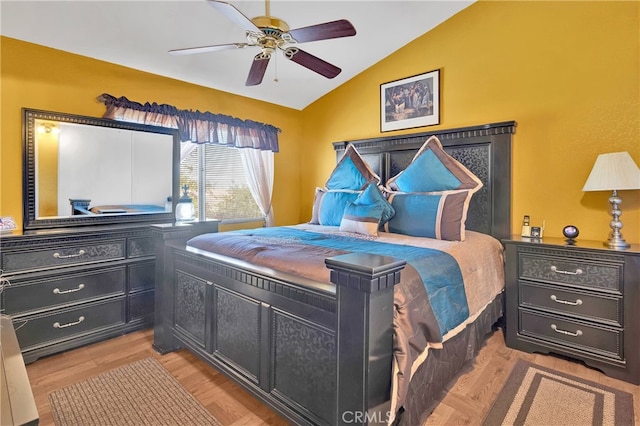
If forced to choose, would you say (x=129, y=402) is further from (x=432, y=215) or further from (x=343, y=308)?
(x=432, y=215)

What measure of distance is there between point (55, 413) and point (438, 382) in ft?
6.99

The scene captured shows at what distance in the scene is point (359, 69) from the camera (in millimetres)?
3930

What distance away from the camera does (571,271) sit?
229 centimetres

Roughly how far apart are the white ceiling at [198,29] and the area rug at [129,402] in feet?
8.53

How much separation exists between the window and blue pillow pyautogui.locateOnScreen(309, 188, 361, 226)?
46.8 inches

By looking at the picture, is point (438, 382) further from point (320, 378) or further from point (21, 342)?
point (21, 342)

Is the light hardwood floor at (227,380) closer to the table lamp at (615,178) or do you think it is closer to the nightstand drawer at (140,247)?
the nightstand drawer at (140,247)

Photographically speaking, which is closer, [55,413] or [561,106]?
[55,413]

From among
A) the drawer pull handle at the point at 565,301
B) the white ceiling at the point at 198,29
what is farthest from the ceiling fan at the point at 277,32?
the drawer pull handle at the point at 565,301

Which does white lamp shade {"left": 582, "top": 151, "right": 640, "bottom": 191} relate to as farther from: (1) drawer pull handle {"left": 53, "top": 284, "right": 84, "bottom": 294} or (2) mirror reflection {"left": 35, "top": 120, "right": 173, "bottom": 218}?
(1) drawer pull handle {"left": 53, "top": 284, "right": 84, "bottom": 294}

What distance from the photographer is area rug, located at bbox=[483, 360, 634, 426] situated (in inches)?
68.2

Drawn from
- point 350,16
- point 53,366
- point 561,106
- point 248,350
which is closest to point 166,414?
point 248,350

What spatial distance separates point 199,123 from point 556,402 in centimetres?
380

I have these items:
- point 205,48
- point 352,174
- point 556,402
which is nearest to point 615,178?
point 556,402
